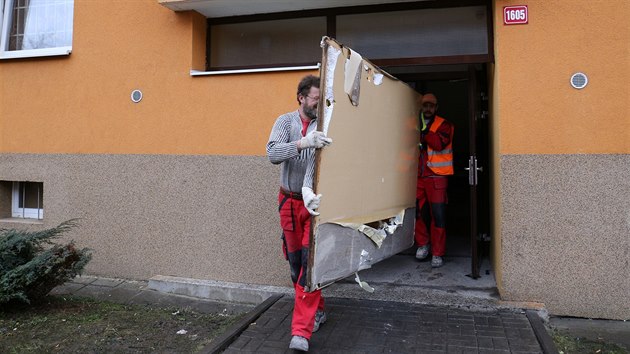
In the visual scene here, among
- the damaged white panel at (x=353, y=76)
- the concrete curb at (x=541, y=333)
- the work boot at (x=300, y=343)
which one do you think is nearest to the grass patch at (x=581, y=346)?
the concrete curb at (x=541, y=333)

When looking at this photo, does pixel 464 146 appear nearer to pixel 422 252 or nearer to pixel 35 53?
pixel 422 252

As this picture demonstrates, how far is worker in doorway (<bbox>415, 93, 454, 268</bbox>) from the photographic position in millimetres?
5469

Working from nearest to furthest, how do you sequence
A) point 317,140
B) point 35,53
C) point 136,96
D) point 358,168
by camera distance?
point 317,140 → point 358,168 → point 136,96 → point 35,53

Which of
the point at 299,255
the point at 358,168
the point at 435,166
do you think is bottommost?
the point at 299,255

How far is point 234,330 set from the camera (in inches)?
157

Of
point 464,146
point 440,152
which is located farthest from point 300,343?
point 464,146

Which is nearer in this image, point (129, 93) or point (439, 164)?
point (439, 164)

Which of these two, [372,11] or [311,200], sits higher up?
[372,11]

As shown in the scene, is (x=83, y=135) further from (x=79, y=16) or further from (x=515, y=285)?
(x=515, y=285)

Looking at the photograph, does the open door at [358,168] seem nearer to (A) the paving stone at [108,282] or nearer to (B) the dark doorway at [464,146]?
(B) the dark doorway at [464,146]

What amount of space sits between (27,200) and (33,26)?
7.35 ft

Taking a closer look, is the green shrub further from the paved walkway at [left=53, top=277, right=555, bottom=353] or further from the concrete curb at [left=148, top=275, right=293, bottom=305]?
the paved walkway at [left=53, top=277, right=555, bottom=353]

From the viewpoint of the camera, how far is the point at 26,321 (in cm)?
451

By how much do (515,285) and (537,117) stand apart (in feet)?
4.97
